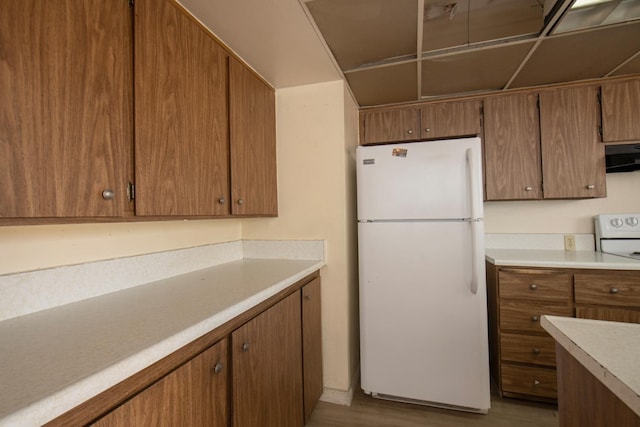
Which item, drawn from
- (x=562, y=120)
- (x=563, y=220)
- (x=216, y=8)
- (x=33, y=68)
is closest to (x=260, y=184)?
(x=216, y=8)

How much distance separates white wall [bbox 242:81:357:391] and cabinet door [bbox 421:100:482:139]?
750 mm

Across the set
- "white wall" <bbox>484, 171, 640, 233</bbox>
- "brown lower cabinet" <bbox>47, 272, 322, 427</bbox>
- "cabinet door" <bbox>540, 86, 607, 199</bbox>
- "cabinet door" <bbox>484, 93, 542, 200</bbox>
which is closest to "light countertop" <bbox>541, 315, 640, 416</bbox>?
"brown lower cabinet" <bbox>47, 272, 322, 427</bbox>

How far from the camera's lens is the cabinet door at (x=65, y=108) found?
2.25ft

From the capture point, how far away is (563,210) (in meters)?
2.29

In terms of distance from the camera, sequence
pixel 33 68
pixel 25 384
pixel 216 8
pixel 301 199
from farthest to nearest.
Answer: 1. pixel 301 199
2. pixel 216 8
3. pixel 33 68
4. pixel 25 384

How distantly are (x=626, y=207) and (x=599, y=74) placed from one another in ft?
3.32

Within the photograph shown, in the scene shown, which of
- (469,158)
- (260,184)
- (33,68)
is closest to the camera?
(33,68)

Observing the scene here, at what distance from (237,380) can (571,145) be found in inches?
101

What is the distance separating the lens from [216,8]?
124 centimetres

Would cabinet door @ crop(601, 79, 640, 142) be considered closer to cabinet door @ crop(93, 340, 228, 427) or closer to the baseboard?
the baseboard

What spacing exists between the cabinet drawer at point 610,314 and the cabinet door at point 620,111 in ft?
3.78

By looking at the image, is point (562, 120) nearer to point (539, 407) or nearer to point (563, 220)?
point (563, 220)

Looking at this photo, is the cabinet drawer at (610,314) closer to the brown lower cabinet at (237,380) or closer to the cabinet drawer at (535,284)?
the cabinet drawer at (535,284)

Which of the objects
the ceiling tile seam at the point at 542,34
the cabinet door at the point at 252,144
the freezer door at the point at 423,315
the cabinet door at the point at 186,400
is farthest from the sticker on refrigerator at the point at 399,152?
the cabinet door at the point at 186,400
